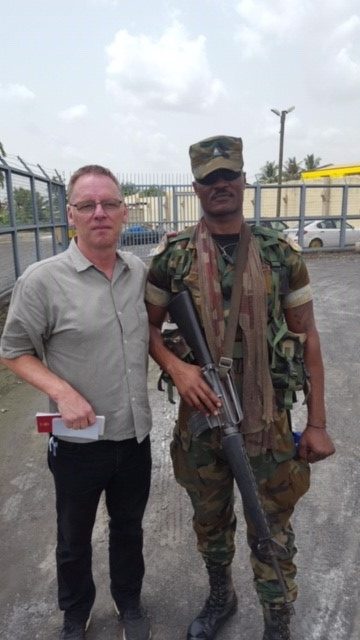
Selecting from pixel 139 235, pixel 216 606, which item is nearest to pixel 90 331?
pixel 216 606

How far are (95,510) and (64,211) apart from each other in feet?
32.9

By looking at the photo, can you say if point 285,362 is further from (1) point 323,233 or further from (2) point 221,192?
(1) point 323,233

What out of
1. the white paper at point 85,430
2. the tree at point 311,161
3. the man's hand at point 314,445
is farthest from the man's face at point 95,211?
the tree at point 311,161

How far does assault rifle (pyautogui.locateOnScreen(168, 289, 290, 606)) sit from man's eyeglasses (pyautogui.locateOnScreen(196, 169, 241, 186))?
1.28 feet

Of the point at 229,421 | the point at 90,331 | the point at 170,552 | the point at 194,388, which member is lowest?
the point at 170,552

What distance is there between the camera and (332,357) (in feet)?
16.9

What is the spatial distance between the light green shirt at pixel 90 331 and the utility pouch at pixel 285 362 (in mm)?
465

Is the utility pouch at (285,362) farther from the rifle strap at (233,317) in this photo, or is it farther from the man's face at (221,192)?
the man's face at (221,192)

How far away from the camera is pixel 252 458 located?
6.01 feet

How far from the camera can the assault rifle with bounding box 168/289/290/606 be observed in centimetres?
166

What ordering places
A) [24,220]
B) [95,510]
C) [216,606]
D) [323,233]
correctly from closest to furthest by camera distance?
[95,510]
[216,606]
[24,220]
[323,233]

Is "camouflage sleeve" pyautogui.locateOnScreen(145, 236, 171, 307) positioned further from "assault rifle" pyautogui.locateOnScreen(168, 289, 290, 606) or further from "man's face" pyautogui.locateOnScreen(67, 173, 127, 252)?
"man's face" pyautogui.locateOnScreen(67, 173, 127, 252)

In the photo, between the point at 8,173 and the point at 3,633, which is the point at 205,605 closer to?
the point at 3,633

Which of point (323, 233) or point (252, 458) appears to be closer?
point (252, 458)
